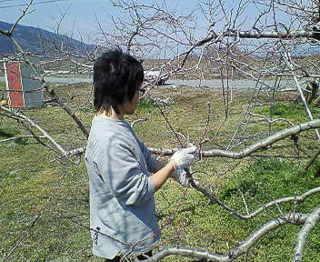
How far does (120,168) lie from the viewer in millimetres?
2061

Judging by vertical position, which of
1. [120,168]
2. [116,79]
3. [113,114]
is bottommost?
[120,168]

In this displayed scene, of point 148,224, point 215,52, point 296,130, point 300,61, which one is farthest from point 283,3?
point 148,224

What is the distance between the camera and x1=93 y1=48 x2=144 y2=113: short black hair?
2.16 m

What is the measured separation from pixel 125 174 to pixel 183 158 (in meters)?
0.27

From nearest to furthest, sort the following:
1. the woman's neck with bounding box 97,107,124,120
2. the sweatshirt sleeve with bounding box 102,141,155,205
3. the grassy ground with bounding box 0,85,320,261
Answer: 1. the sweatshirt sleeve with bounding box 102,141,155,205
2. the woman's neck with bounding box 97,107,124,120
3. the grassy ground with bounding box 0,85,320,261

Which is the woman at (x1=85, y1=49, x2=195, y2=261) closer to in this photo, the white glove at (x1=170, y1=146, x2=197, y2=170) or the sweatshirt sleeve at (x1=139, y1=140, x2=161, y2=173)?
the white glove at (x1=170, y1=146, x2=197, y2=170)

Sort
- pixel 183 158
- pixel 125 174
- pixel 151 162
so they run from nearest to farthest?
pixel 125 174 → pixel 183 158 → pixel 151 162

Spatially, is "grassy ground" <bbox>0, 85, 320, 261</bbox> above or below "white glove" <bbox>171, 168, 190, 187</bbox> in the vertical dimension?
below

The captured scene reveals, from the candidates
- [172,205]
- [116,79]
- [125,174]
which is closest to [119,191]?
[125,174]

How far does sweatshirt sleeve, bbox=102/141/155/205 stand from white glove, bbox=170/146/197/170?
14cm

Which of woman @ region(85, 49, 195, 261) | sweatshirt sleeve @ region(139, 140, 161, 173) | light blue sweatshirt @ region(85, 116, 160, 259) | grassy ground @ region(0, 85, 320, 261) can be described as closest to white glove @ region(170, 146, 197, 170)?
woman @ region(85, 49, 195, 261)

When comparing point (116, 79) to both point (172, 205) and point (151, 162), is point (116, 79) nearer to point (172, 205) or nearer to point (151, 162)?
point (151, 162)

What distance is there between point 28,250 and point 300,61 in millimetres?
2823

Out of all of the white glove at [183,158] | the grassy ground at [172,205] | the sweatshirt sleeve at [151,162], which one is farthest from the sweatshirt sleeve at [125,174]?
the grassy ground at [172,205]
